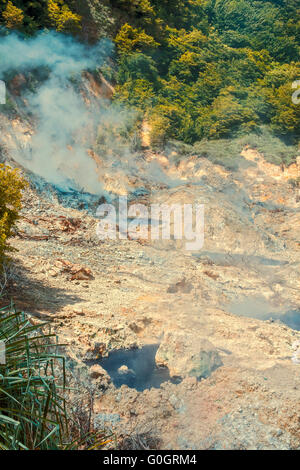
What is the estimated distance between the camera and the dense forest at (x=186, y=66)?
1962 cm

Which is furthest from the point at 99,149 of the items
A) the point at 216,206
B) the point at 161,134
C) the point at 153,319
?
the point at 153,319

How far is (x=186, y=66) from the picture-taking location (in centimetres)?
2217

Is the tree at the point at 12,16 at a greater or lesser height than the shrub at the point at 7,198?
greater

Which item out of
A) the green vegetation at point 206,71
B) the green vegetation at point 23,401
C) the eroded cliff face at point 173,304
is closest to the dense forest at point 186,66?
the green vegetation at point 206,71

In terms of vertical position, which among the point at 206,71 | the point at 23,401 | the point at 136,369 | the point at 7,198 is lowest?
the point at 136,369

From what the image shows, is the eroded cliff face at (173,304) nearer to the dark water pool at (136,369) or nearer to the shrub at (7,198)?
the dark water pool at (136,369)

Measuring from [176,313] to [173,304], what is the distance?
47cm

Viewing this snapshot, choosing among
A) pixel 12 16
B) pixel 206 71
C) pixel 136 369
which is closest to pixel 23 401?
pixel 136 369

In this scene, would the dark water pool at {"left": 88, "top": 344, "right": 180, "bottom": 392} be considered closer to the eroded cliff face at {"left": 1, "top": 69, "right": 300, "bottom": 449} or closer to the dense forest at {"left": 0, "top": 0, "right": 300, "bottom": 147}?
the eroded cliff face at {"left": 1, "top": 69, "right": 300, "bottom": 449}

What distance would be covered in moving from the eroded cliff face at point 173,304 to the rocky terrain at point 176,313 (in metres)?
0.03

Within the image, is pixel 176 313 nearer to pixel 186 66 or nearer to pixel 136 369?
pixel 136 369

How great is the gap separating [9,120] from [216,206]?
801 cm

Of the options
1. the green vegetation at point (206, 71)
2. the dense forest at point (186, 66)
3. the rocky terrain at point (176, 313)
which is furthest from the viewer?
the green vegetation at point (206, 71)

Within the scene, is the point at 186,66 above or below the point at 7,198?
above
